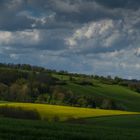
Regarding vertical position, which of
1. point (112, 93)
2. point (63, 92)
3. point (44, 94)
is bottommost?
point (44, 94)

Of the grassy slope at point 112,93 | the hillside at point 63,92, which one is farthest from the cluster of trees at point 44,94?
the grassy slope at point 112,93

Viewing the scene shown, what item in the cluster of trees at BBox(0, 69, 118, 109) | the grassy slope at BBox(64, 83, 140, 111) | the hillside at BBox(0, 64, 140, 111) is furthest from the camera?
the grassy slope at BBox(64, 83, 140, 111)

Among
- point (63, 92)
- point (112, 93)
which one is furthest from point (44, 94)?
point (112, 93)

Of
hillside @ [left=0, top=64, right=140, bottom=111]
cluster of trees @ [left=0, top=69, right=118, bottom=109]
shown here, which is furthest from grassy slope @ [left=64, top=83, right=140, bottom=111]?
cluster of trees @ [left=0, top=69, right=118, bottom=109]

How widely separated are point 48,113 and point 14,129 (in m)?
36.5

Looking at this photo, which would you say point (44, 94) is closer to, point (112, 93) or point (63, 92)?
point (63, 92)

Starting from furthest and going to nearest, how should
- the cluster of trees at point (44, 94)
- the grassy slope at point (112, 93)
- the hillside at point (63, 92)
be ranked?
1. the grassy slope at point (112, 93)
2. the hillside at point (63, 92)
3. the cluster of trees at point (44, 94)

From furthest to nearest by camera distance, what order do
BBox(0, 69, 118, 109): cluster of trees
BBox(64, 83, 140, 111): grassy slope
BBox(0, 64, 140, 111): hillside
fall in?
1. BBox(64, 83, 140, 111): grassy slope
2. BBox(0, 64, 140, 111): hillside
3. BBox(0, 69, 118, 109): cluster of trees

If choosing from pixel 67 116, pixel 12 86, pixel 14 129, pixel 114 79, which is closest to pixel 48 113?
pixel 67 116

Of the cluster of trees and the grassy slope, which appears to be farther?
the grassy slope

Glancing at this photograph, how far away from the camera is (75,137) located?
2377cm

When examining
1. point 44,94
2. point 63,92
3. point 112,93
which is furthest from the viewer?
point 112,93

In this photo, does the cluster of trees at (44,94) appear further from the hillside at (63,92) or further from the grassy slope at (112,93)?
the grassy slope at (112,93)

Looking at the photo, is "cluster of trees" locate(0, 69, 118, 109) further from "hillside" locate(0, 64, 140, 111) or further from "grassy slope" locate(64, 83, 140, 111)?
"grassy slope" locate(64, 83, 140, 111)
